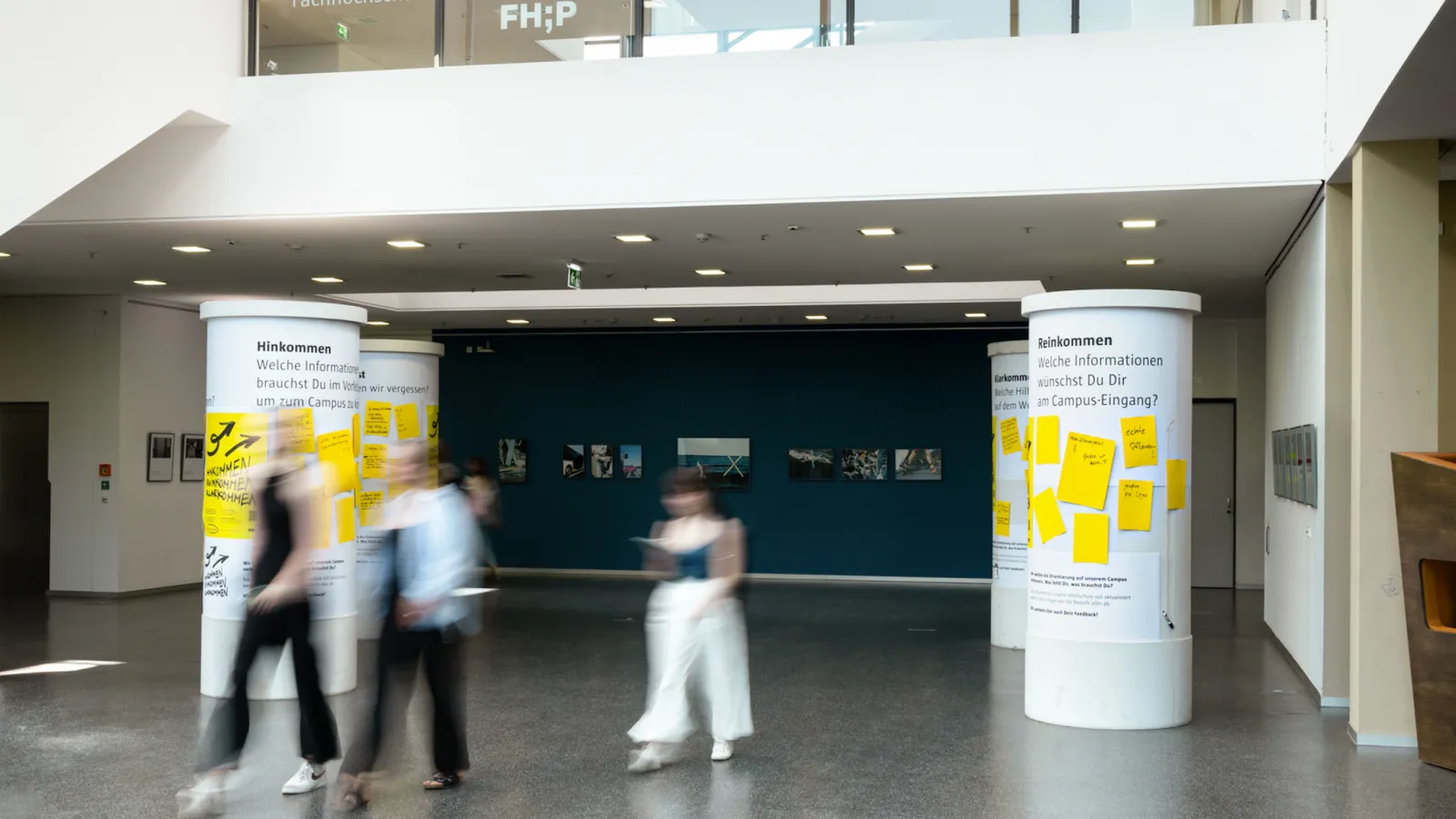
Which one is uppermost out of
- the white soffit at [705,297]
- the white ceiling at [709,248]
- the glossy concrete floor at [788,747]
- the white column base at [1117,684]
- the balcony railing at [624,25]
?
the balcony railing at [624,25]

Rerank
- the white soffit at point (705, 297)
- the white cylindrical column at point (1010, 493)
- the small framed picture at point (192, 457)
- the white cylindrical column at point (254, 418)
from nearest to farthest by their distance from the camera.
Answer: the white cylindrical column at point (254, 418) < the white cylindrical column at point (1010, 493) < the white soffit at point (705, 297) < the small framed picture at point (192, 457)

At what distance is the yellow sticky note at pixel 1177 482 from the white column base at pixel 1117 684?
2.80 feet

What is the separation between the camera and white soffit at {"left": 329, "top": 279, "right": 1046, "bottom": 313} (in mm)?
16516

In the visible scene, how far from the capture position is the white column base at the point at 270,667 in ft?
30.2

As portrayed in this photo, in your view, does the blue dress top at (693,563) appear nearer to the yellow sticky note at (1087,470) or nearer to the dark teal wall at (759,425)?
the yellow sticky note at (1087,470)

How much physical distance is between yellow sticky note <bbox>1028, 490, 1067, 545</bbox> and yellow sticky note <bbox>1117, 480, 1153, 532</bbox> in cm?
36

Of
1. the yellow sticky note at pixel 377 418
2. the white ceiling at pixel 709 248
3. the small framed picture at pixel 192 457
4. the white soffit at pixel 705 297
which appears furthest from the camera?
the small framed picture at pixel 192 457

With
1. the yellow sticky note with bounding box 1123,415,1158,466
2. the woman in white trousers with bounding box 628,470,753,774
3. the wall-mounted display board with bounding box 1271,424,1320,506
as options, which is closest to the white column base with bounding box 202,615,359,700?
the woman in white trousers with bounding box 628,470,753,774

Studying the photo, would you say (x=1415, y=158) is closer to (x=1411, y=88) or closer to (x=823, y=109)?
(x=1411, y=88)

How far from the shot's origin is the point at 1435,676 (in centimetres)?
714

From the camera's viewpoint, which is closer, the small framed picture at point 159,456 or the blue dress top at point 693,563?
the blue dress top at point 693,563

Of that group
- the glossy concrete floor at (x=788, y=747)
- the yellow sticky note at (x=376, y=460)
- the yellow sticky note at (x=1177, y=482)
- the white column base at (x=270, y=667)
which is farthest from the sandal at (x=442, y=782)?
the yellow sticky note at (x=376, y=460)

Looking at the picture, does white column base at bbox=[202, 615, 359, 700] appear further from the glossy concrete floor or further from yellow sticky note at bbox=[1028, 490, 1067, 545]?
yellow sticky note at bbox=[1028, 490, 1067, 545]

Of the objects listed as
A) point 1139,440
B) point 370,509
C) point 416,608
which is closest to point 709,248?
point 370,509
